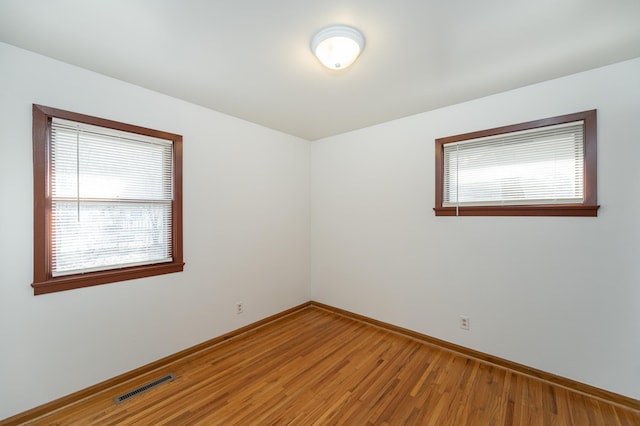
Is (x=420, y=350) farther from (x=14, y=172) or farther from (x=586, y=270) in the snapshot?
(x=14, y=172)

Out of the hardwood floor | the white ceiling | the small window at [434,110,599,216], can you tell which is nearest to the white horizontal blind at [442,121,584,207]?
the small window at [434,110,599,216]

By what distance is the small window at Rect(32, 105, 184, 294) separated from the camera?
6.19 feet

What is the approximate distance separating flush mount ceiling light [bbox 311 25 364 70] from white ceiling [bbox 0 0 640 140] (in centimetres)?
5

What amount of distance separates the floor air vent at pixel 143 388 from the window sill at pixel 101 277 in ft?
2.91

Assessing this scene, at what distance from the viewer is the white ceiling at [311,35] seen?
4.74 feet

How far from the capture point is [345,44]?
65.4 inches

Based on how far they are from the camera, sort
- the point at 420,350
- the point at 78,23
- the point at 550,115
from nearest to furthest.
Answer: the point at 78,23 → the point at 550,115 → the point at 420,350

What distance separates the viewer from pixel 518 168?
2.40 m

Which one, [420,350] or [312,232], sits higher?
[312,232]

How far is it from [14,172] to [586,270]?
429cm

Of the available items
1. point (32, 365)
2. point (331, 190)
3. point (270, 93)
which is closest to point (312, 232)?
point (331, 190)

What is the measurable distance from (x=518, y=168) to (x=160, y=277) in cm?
345

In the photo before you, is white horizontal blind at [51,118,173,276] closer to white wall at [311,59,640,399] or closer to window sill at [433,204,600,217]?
white wall at [311,59,640,399]

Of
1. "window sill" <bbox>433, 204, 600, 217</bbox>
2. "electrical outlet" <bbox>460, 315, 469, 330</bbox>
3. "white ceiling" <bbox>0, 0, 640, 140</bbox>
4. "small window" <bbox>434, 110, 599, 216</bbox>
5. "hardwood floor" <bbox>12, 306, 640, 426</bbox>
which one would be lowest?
"hardwood floor" <bbox>12, 306, 640, 426</bbox>
